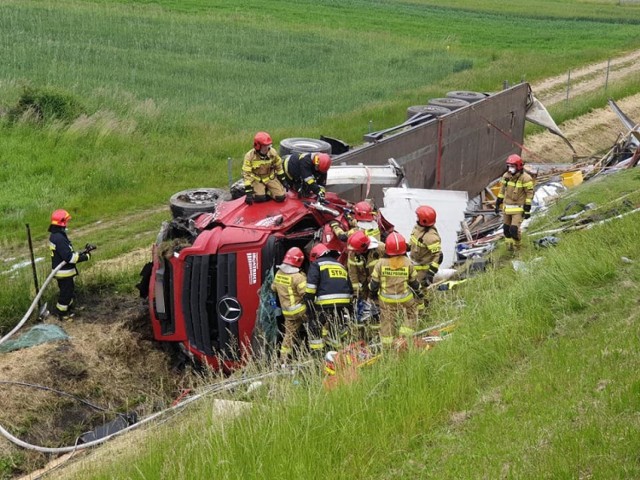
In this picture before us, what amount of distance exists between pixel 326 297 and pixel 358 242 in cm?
70

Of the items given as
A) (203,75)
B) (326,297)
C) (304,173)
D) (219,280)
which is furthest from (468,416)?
(203,75)

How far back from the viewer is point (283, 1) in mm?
49375

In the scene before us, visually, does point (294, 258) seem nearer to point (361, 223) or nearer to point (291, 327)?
point (291, 327)

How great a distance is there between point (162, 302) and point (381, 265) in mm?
2471

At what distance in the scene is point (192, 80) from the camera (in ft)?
81.9

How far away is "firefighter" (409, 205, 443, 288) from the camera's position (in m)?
9.30

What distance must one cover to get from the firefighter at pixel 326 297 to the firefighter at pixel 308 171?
5.35 ft

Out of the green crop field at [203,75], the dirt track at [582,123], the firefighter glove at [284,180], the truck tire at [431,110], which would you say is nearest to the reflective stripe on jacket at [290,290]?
the firefighter glove at [284,180]

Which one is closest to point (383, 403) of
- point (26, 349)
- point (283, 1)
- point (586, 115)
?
point (26, 349)

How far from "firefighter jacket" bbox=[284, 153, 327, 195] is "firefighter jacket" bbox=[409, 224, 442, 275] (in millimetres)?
1303

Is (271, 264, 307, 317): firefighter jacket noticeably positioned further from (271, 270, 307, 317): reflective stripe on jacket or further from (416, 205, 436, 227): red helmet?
(416, 205, 436, 227): red helmet

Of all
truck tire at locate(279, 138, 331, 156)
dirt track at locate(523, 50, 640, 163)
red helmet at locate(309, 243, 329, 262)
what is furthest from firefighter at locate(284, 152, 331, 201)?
dirt track at locate(523, 50, 640, 163)

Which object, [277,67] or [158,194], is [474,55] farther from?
[158,194]

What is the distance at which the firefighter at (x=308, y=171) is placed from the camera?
32.0 feet
